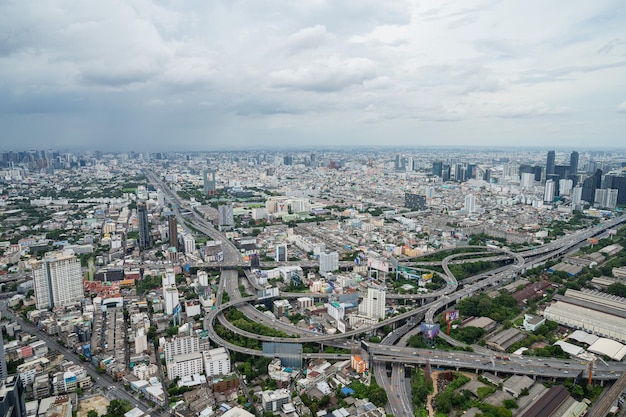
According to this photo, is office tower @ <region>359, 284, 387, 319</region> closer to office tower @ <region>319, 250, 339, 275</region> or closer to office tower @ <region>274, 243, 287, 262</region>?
office tower @ <region>319, 250, 339, 275</region>

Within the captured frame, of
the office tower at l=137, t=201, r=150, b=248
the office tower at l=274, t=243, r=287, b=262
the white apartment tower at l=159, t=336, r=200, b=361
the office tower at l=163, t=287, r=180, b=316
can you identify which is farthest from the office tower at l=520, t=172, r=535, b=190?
the white apartment tower at l=159, t=336, r=200, b=361

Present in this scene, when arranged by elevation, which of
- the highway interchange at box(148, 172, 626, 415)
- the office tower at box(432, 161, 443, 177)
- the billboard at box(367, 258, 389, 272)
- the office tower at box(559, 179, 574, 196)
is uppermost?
the office tower at box(432, 161, 443, 177)

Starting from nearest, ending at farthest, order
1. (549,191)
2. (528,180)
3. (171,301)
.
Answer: (171,301), (549,191), (528,180)

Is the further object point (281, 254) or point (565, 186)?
point (565, 186)

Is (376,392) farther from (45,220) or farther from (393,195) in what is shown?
(393,195)

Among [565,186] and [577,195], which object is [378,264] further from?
[565,186]

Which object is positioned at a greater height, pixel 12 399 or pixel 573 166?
pixel 573 166

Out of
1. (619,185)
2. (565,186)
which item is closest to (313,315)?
(619,185)
